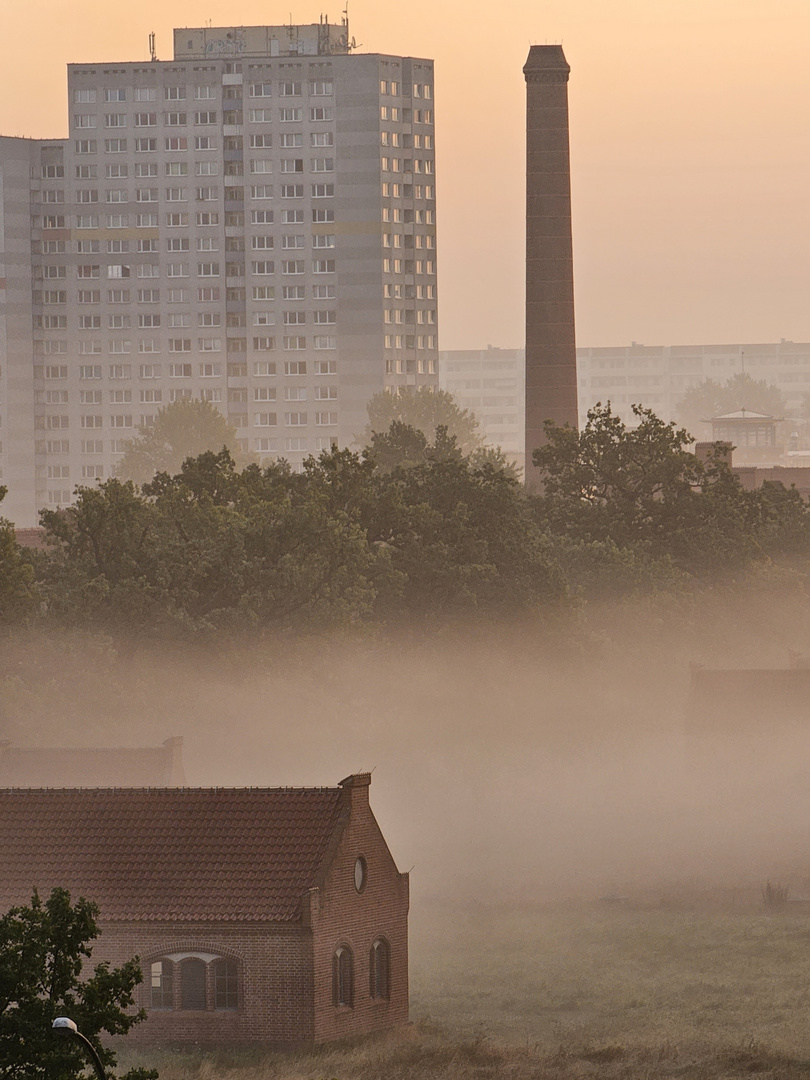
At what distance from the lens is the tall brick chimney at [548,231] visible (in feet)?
304

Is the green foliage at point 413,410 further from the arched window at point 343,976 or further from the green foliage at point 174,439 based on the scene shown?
the arched window at point 343,976

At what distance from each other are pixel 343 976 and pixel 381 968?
1.29m

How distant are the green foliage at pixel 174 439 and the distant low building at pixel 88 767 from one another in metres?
115

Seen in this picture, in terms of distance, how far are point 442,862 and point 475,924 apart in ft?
32.2

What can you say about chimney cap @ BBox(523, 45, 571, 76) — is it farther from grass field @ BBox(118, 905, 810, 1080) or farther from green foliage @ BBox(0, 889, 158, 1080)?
green foliage @ BBox(0, 889, 158, 1080)

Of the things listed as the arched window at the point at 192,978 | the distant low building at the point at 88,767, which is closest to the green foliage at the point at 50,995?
the arched window at the point at 192,978

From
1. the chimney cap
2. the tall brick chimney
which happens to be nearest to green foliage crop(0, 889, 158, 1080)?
the tall brick chimney

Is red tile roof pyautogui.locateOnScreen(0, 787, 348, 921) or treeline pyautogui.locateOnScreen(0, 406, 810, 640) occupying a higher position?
treeline pyautogui.locateOnScreen(0, 406, 810, 640)

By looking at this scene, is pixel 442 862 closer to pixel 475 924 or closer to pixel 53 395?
pixel 475 924

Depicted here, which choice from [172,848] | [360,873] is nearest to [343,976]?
[360,873]

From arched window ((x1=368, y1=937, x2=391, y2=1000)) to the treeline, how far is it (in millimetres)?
23768

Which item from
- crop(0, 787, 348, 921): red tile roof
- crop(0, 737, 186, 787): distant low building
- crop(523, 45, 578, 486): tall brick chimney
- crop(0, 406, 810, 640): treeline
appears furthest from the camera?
crop(523, 45, 578, 486): tall brick chimney

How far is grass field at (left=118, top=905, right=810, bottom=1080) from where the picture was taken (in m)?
33.6

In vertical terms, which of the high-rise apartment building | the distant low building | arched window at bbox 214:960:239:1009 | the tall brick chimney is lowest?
arched window at bbox 214:960:239:1009
